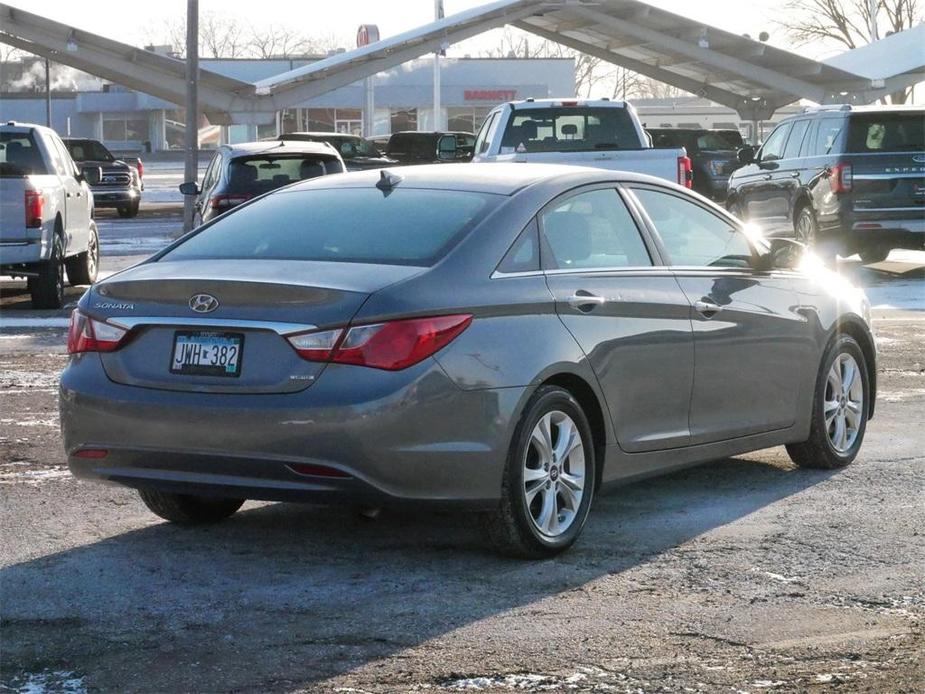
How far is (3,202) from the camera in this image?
1655 centimetres

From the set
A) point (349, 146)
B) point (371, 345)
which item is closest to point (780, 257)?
point (371, 345)

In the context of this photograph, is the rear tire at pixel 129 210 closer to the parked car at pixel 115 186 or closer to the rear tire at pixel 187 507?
the parked car at pixel 115 186

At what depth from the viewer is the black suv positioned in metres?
20.0

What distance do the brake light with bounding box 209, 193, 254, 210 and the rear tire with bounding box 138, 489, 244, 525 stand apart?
38.7 ft

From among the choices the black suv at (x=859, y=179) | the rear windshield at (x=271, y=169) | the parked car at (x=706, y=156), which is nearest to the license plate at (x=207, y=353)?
the rear windshield at (x=271, y=169)

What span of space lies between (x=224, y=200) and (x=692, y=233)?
458 inches

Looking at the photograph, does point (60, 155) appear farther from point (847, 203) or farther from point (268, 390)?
point (268, 390)

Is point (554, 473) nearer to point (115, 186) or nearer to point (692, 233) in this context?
point (692, 233)

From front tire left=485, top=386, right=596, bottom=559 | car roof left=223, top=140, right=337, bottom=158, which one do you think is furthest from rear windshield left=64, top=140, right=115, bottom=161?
front tire left=485, top=386, right=596, bottom=559

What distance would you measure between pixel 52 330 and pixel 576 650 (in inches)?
428

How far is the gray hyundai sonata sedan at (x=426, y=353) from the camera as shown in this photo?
5953mm

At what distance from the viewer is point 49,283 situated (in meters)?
17.1

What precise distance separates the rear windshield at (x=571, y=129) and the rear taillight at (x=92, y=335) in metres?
13.0

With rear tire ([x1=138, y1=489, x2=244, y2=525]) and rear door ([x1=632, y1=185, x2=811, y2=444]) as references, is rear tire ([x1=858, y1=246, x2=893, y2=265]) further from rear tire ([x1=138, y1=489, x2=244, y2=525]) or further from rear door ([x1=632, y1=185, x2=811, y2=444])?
rear tire ([x1=138, y1=489, x2=244, y2=525])
